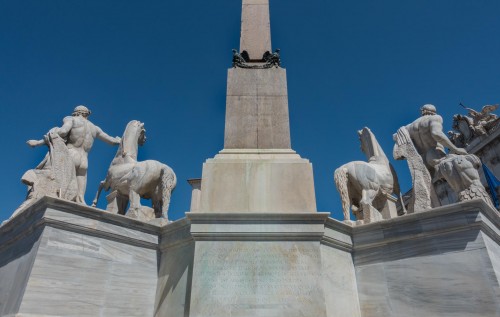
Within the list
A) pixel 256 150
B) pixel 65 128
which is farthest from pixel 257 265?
pixel 65 128

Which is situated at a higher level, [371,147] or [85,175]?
[371,147]

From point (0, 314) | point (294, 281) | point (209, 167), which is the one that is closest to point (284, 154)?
point (209, 167)

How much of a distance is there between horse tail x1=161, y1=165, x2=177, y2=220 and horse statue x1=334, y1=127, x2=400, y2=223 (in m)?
3.56

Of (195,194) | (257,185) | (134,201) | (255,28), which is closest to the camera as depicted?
(257,185)

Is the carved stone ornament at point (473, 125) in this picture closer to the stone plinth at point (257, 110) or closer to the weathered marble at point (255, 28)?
the weathered marble at point (255, 28)

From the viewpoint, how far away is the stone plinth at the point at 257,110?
7.71m

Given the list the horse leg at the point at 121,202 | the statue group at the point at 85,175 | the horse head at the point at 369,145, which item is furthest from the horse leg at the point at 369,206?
the horse leg at the point at 121,202

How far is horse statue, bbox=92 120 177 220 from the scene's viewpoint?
790 cm

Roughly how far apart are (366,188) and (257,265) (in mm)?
3545

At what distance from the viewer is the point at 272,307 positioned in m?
5.30

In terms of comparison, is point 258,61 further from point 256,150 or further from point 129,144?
point 129,144

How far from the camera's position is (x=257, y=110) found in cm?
812

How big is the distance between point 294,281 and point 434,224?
2.48 metres

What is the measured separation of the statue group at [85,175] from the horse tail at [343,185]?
358 cm
